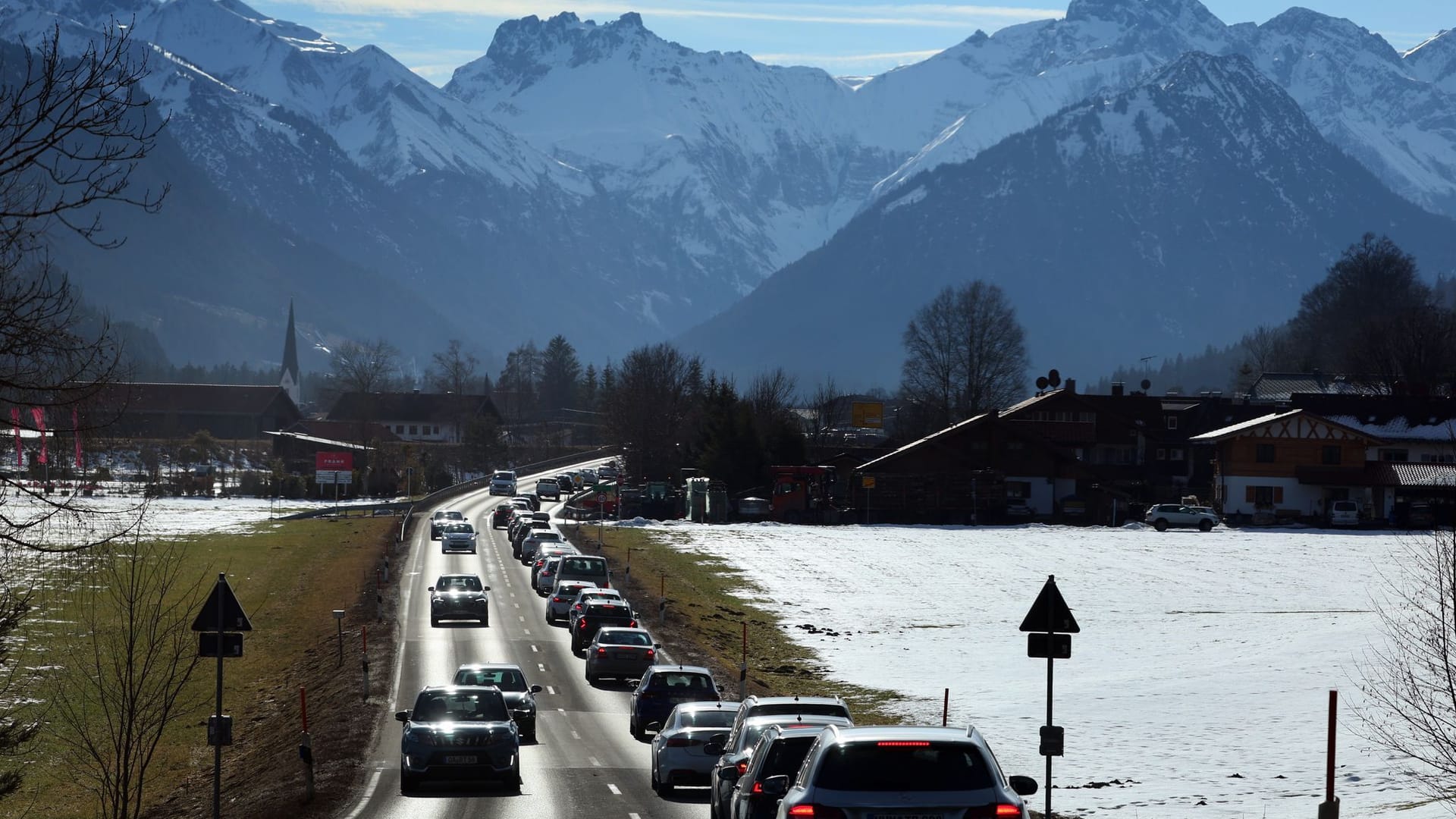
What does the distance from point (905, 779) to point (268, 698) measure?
31.4 meters

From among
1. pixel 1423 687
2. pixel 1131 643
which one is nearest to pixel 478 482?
pixel 1131 643

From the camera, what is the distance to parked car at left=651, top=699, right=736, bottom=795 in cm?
2523

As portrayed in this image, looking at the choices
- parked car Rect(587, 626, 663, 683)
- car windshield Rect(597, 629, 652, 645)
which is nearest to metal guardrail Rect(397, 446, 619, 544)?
car windshield Rect(597, 629, 652, 645)

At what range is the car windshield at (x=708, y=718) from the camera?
25.7 metres

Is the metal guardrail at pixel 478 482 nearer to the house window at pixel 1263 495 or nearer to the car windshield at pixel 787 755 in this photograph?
the house window at pixel 1263 495

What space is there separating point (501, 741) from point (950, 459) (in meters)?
82.2

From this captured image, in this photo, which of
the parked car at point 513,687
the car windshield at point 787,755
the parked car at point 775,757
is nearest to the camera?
the parked car at point 775,757

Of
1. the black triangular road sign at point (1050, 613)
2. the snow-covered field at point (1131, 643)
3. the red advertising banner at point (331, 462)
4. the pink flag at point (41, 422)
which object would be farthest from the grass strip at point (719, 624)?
the red advertising banner at point (331, 462)

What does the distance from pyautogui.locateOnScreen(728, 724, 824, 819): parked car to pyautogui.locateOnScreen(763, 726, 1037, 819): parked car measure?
3.53m

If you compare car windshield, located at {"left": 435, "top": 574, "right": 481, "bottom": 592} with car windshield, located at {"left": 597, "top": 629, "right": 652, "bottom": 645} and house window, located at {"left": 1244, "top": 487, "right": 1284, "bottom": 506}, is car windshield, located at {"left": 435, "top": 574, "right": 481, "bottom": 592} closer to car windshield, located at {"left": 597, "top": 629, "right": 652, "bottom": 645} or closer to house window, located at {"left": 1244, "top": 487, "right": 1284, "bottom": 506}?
car windshield, located at {"left": 597, "top": 629, "right": 652, "bottom": 645}

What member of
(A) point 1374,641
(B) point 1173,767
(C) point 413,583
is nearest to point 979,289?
(C) point 413,583

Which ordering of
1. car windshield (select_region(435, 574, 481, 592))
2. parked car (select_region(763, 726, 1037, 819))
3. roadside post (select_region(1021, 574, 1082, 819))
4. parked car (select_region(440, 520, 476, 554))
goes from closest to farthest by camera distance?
parked car (select_region(763, 726, 1037, 819)) → roadside post (select_region(1021, 574, 1082, 819)) → car windshield (select_region(435, 574, 481, 592)) → parked car (select_region(440, 520, 476, 554))

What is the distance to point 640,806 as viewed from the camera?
24.2m

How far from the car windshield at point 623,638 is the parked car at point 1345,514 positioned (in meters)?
66.7
